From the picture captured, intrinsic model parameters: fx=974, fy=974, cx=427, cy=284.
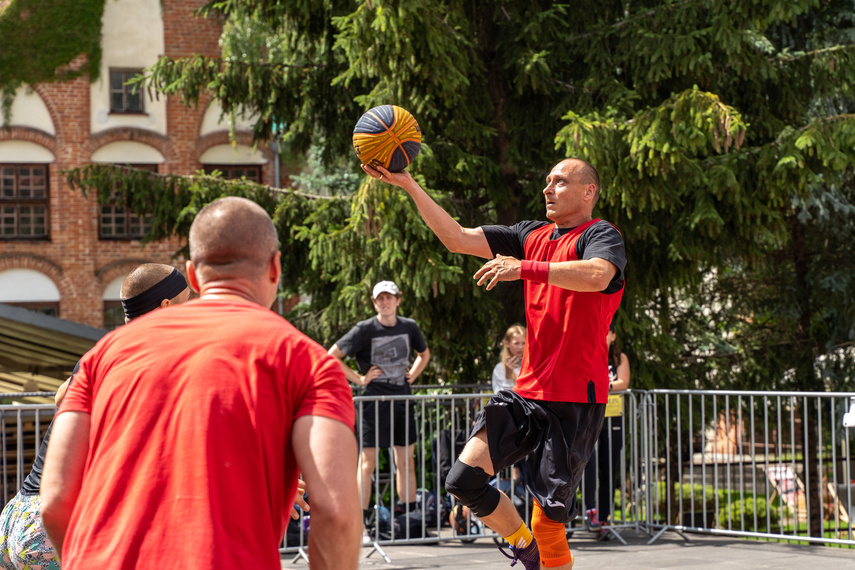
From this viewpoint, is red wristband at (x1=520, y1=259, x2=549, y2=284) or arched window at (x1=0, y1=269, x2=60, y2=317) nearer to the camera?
red wristband at (x1=520, y1=259, x2=549, y2=284)

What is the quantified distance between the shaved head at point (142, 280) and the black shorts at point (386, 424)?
4807 millimetres

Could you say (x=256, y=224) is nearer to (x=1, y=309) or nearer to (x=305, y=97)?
(x=305, y=97)

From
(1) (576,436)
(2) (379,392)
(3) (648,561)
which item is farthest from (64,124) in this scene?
(1) (576,436)

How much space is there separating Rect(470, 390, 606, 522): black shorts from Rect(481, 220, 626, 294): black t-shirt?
0.67m

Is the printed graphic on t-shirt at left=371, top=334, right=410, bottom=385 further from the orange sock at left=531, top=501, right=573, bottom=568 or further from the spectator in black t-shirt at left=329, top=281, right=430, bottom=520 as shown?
the orange sock at left=531, top=501, right=573, bottom=568

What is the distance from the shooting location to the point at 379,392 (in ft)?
30.3

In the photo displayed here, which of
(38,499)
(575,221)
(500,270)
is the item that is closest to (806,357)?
(575,221)

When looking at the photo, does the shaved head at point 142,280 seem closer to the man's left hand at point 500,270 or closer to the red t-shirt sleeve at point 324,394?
the man's left hand at point 500,270

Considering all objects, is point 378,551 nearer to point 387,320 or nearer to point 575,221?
point 387,320

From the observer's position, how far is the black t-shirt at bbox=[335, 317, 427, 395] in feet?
30.0

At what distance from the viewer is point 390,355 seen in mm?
9180

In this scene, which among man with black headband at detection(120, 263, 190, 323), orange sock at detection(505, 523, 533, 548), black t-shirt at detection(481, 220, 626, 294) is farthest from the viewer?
orange sock at detection(505, 523, 533, 548)

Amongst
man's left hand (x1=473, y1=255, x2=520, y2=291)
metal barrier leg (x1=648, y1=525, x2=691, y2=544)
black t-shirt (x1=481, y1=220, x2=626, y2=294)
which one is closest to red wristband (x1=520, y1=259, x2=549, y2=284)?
man's left hand (x1=473, y1=255, x2=520, y2=291)

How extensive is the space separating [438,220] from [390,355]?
4.31 meters
